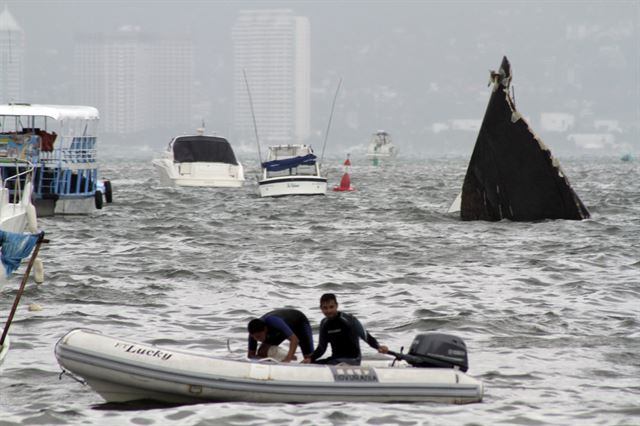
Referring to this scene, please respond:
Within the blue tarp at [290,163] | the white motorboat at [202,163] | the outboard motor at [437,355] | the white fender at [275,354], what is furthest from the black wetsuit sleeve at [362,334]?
the white motorboat at [202,163]

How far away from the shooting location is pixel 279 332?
14.1 metres

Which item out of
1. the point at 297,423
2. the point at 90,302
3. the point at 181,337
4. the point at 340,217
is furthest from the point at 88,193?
the point at 297,423

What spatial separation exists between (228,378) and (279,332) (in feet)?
4.48

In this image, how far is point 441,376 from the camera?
13.3 m

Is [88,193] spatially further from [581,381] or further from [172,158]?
[581,381]

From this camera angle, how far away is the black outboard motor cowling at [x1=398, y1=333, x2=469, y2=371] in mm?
13594

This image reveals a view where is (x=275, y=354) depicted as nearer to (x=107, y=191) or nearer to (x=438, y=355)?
(x=438, y=355)

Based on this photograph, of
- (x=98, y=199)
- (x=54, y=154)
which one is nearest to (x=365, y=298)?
(x=54, y=154)

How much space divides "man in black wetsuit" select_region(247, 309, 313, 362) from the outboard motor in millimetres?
1232

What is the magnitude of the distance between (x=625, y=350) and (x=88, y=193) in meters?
24.6

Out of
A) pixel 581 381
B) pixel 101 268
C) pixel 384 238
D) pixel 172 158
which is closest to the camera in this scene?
pixel 581 381

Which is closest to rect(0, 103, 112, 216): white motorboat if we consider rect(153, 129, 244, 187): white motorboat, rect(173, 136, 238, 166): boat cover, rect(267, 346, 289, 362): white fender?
rect(153, 129, 244, 187): white motorboat

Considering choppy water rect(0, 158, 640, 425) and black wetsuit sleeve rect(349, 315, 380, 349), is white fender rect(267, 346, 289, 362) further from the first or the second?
choppy water rect(0, 158, 640, 425)

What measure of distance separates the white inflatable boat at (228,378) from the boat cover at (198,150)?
4294 centimetres
